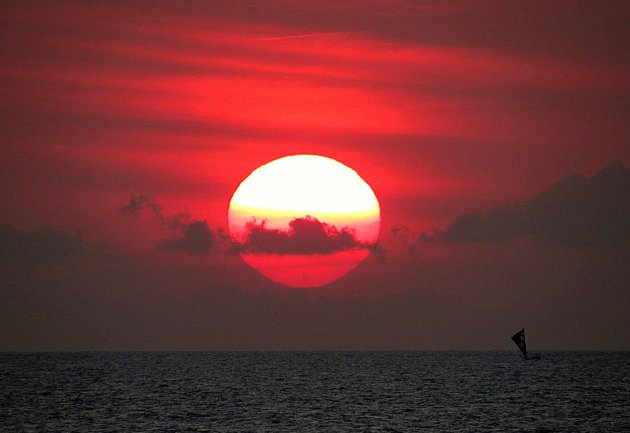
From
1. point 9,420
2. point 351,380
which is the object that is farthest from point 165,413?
point 351,380

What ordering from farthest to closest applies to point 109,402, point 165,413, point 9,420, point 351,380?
point 351,380, point 109,402, point 165,413, point 9,420

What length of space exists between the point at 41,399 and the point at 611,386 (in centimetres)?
9886

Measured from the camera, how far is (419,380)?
193 m

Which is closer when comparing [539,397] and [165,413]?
[165,413]

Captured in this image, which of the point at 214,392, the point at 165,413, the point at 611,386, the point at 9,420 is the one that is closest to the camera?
the point at 9,420

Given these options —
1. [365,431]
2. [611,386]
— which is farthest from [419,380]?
[365,431]

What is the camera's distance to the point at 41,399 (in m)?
133

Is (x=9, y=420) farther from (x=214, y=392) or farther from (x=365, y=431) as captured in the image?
(x=214, y=392)

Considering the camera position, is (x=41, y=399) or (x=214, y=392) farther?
(x=214, y=392)

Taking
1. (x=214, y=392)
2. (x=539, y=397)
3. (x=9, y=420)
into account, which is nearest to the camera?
(x=9, y=420)

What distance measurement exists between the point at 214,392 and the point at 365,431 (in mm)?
62335

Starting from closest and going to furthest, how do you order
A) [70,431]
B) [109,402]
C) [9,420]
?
A: [70,431]
[9,420]
[109,402]

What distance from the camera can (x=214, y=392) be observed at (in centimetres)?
15275

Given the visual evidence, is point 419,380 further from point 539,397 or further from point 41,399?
point 41,399
